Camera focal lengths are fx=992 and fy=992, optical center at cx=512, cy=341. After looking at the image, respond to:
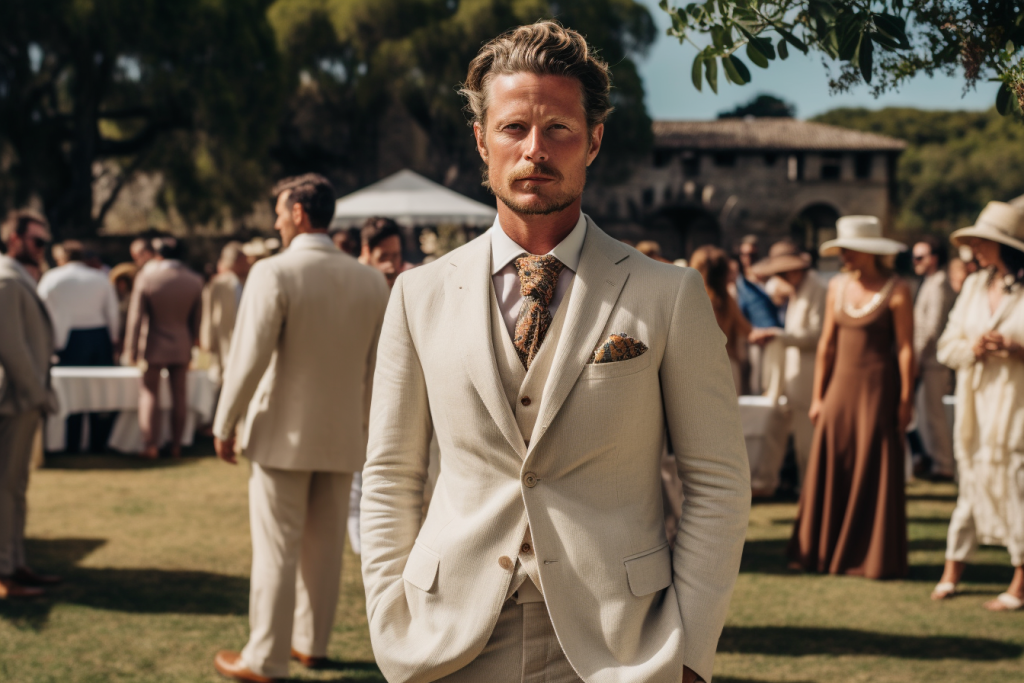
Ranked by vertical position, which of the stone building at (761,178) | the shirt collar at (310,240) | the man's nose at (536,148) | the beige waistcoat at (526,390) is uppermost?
the stone building at (761,178)

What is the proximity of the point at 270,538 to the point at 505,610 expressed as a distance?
96.9 inches

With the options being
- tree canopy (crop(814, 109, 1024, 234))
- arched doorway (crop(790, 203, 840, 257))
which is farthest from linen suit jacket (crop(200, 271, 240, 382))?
tree canopy (crop(814, 109, 1024, 234))

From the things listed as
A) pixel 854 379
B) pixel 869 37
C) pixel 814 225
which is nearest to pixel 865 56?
pixel 869 37

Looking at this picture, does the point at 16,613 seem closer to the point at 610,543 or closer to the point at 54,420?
the point at 610,543

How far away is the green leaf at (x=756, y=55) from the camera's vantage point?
7.48 feet

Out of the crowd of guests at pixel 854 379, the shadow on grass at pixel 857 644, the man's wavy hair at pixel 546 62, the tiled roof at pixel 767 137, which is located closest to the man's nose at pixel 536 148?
the man's wavy hair at pixel 546 62

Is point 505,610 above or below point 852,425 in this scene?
above

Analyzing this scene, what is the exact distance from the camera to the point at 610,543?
1884 mm

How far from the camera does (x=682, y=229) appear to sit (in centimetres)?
5781

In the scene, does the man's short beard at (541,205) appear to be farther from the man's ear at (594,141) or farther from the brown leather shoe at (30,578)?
the brown leather shoe at (30,578)

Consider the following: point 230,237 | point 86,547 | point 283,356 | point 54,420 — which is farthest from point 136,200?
point 283,356

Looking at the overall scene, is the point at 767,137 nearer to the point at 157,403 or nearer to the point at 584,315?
the point at 157,403

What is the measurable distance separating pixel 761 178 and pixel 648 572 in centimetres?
5856

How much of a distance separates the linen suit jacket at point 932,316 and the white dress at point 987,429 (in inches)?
146
